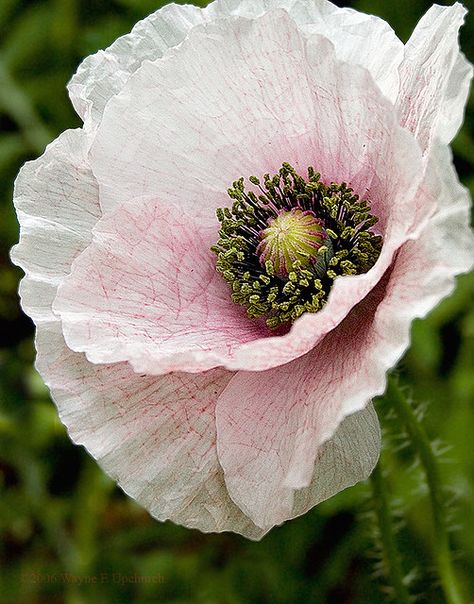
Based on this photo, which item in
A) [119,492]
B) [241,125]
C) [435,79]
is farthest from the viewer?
[119,492]

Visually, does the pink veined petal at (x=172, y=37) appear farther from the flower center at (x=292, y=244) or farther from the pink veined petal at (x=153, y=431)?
the pink veined petal at (x=153, y=431)

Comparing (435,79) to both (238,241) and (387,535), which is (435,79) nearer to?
(238,241)

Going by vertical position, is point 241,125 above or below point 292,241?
above

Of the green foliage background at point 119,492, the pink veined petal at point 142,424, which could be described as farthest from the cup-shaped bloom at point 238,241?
the green foliage background at point 119,492

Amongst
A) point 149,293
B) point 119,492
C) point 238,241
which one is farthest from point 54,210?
point 119,492

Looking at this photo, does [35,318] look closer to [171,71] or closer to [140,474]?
[140,474]

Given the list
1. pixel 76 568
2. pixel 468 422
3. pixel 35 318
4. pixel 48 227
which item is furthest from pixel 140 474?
pixel 76 568
